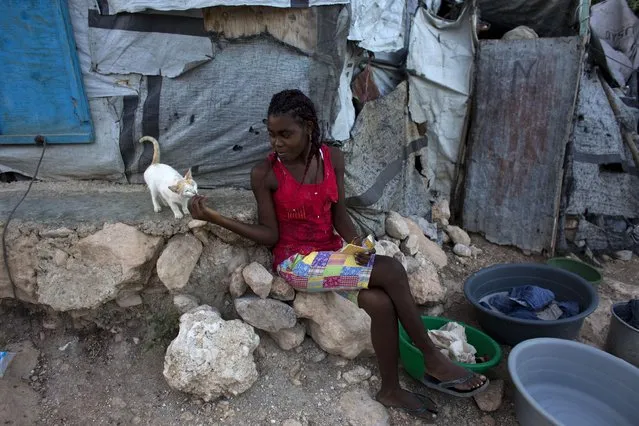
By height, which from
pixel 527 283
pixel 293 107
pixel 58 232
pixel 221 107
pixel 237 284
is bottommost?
pixel 527 283

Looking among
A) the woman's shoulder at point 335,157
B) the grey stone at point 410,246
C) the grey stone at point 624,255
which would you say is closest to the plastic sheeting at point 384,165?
the grey stone at point 410,246

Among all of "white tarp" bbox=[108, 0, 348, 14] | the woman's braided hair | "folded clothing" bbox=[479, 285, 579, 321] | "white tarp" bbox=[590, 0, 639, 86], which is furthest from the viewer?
"white tarp" bbox=[590, 0, 639, 86]

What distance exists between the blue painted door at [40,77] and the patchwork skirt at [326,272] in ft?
6.10

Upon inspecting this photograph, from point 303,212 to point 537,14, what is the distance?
3319mm

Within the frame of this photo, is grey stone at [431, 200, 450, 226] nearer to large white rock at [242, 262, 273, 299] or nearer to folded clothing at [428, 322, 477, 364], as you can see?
folded clothing at [428, 322, 477, 364]

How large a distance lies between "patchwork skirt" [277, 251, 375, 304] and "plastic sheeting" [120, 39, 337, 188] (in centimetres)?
113

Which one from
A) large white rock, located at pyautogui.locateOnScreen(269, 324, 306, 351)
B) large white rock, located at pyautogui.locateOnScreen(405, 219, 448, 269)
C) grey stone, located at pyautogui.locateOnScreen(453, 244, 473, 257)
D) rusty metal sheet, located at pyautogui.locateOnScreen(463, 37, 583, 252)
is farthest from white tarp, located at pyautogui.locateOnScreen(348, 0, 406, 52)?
large white rock, located at pyautogui.locateOnScreen(269, 324, 306, 351)

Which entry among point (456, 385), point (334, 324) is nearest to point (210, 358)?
point (334, 324)

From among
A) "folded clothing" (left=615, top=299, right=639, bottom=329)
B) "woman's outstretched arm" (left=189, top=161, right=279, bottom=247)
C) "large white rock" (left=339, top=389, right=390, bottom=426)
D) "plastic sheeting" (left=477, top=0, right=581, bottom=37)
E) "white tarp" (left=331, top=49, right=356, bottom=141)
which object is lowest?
"large white rock" (left=339, top=389, right=390, bottom=426)

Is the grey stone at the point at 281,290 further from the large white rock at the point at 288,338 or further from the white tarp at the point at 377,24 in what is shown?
the white tarp at the point at 377,24

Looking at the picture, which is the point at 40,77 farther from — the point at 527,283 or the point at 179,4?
the point at 527,283

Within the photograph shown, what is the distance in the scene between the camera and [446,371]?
210 cm

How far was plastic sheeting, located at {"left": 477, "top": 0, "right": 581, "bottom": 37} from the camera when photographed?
3.98 metres

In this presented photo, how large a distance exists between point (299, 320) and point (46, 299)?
1.39 meters
